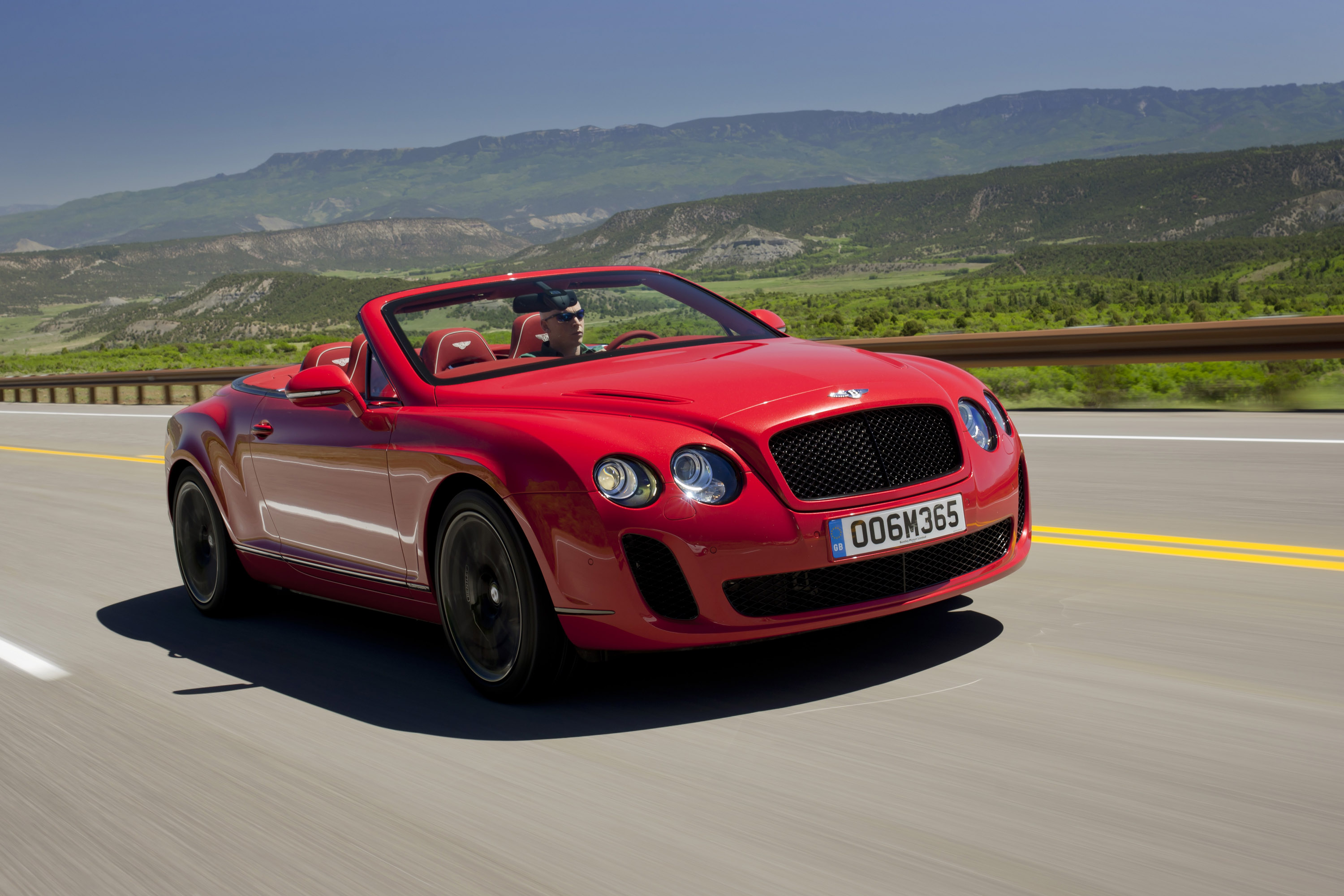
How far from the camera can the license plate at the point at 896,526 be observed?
3863 mm

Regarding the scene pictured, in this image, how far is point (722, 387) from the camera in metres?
4.17

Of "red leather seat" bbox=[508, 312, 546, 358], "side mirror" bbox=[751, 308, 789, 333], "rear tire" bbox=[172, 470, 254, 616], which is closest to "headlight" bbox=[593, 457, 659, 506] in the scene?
"red leather seat" bbox=[508, 312, 546, 358]

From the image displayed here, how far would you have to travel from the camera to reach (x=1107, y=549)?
Answer: 6012 mm

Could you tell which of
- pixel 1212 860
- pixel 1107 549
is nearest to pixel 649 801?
pixel 1212 860

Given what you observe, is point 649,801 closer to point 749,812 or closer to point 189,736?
point 749,812

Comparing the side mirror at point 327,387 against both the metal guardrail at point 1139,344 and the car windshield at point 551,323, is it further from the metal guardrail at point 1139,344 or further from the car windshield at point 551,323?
the metal guardrail at point 1139,344

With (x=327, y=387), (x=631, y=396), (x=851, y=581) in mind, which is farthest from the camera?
(x=327, y=387)

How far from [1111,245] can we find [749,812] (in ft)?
367

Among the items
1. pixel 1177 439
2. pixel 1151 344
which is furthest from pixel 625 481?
pixel 1151 344

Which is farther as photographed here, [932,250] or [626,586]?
[932,250]

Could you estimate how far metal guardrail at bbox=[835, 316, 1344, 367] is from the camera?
35.6 ft

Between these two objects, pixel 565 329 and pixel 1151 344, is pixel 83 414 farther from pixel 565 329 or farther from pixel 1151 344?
Answer: pixel 565 329

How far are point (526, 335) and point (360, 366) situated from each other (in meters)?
0.69

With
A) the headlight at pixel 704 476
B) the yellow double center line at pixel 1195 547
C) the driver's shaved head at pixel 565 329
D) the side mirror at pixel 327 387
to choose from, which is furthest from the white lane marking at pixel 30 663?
the yellow double center line at pixel 1195 547
